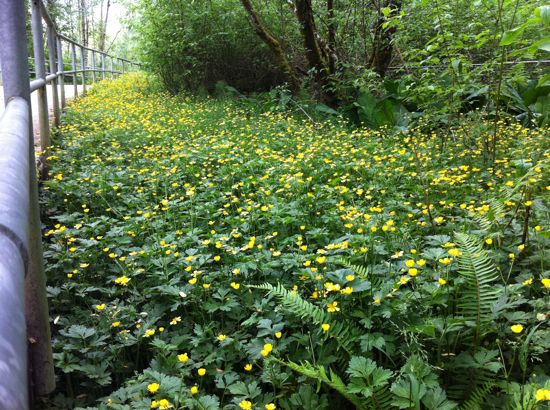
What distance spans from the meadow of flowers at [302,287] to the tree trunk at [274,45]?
15.9 feet

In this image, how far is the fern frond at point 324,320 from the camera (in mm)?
1846

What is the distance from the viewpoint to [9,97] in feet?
4.19

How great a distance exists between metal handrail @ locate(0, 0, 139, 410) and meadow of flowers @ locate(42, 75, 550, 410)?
435 mm

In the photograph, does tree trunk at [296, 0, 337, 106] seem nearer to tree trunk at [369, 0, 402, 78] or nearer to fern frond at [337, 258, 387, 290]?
tree trunk at [369, 0, 402, 78]

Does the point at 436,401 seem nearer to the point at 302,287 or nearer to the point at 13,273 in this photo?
the point at 302,287

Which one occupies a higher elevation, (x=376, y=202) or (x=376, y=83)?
(x=376, y=83)

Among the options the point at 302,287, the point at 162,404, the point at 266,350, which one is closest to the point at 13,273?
the point at 162,404

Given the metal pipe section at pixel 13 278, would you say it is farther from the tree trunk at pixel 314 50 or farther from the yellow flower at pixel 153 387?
the tree trunk at pixel 314 50

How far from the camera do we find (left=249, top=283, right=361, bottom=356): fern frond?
72.7 inches

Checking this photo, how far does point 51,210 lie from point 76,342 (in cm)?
183

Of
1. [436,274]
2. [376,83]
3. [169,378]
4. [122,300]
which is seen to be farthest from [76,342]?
[376,83]

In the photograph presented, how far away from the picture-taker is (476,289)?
192 cm

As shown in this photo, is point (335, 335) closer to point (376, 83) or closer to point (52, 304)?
point (52, 304)

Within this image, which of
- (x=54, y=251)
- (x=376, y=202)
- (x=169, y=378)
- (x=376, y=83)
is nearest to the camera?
(x=169, y=378)
